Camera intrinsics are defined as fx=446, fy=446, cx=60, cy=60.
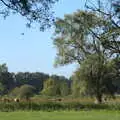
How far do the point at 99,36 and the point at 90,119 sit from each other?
1688cm

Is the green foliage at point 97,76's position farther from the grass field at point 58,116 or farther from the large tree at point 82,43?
the grass field at point 58,116

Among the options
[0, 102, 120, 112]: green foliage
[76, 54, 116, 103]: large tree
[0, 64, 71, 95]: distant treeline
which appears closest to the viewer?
[0, 102, 120, 112]: green foliage

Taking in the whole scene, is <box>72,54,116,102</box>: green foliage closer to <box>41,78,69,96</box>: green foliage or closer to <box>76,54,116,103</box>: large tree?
<box>76,54,116,103</box>: large tree

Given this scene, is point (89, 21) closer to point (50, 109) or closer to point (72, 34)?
point (72, 34)

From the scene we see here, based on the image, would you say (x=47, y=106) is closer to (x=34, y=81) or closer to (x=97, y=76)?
(x=97, y=76)

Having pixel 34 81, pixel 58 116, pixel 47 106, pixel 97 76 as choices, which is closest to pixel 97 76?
pixel 97 76

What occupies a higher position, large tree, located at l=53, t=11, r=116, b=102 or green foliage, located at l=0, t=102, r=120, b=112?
large tree, located at l=53, t=11, r=116, b=102

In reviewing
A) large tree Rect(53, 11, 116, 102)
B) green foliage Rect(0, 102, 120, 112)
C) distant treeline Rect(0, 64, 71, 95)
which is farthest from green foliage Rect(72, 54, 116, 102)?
distant treeline Rect(0, 64, 71, 95)

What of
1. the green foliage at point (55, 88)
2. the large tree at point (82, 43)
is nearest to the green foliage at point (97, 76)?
the large tree at point (82, 43)

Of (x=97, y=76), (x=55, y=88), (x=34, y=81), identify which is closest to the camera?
(x=97, y=76)

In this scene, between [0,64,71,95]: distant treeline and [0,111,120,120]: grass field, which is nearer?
[0,111,120,120]: grass field

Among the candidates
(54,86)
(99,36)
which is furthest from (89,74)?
(54,86)

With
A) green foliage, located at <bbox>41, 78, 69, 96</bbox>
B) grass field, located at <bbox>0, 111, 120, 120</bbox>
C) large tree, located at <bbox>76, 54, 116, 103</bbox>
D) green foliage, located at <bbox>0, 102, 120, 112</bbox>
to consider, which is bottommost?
grass field, located at <bbox>0, 111, 120, 120</bbox>

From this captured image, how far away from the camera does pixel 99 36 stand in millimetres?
43500
